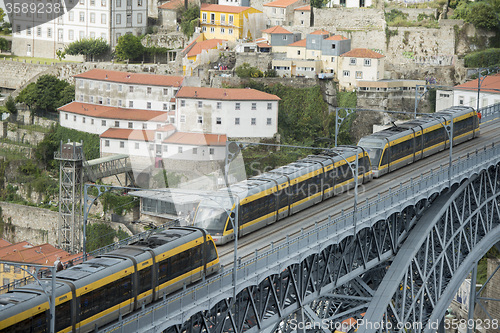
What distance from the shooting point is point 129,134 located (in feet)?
277

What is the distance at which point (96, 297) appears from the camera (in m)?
31.7

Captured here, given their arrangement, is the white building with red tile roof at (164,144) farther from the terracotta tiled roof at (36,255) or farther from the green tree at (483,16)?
the green tree at (483,16)

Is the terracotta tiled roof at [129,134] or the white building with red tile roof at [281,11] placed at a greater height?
the white building with red tile roof at [281,11]

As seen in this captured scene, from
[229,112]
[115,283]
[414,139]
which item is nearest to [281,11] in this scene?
[229,112]

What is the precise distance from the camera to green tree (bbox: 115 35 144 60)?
9888 centimetres

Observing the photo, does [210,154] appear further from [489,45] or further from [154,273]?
[154,273]

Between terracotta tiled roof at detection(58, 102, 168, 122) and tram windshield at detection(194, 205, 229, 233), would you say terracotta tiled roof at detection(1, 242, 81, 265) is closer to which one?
tram windshield at detection(194, 205, 229, 233)

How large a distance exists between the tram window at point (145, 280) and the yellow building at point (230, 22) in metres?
65.9

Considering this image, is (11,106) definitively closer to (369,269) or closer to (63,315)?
(369,269)

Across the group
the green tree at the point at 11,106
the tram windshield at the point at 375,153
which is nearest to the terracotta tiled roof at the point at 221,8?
the green tree at the point at 11,106

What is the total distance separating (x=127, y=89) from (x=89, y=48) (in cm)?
1404

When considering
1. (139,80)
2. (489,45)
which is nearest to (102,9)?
(139,80)

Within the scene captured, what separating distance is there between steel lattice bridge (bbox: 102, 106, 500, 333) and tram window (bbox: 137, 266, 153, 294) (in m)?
0.91

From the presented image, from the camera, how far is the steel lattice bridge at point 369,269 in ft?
114
